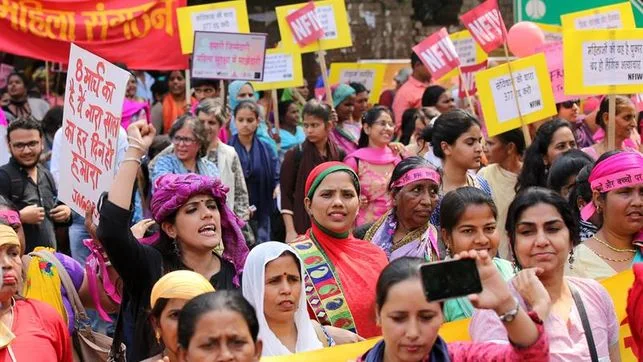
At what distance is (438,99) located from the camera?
12453 millimetres

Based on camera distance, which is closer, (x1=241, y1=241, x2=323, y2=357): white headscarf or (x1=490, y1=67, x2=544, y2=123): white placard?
(x1=241, y1=241, x2=323, y2=357): white headscarf

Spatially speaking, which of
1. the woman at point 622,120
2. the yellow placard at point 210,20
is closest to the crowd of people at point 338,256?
the woman at point 622,120

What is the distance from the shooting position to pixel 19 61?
705 inches

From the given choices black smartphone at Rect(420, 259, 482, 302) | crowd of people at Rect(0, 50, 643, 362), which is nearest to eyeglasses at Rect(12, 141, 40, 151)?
crowd of people at Rect(0, 50, 643, 362)

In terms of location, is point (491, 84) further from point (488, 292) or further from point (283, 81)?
point (488, 292)

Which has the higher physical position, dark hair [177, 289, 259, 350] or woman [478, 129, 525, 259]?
dark hair [177, 289, 259, 350]

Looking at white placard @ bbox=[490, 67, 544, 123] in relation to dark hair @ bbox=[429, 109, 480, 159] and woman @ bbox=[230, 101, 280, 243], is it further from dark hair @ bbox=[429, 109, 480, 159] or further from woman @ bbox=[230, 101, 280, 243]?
woman @ bbox=[230, 101, 280, 243]

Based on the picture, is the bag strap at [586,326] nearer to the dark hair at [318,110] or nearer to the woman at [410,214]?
the woman at [410,214]

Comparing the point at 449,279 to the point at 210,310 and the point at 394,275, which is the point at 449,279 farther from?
the point at 210,310

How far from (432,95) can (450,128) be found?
14.9ft

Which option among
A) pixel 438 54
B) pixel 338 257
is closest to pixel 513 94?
pixel 438 54

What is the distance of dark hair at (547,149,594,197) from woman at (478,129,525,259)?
601 mm

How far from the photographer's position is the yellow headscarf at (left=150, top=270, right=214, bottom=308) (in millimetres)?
4945

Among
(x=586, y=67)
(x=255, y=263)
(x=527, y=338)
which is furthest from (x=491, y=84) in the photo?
(x=527, y=338)
